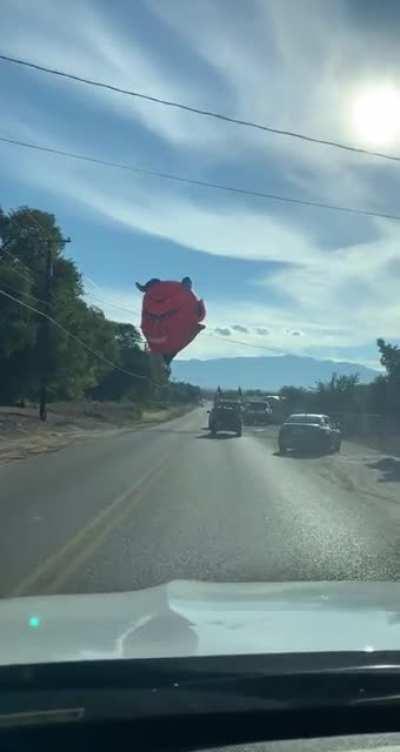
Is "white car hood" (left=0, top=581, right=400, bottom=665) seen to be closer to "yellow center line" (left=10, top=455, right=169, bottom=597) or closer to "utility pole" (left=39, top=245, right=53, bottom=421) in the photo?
"yellow center line" (left=10, top=455, right=169, bottom=597)

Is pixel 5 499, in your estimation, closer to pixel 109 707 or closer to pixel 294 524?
pixel 294 524

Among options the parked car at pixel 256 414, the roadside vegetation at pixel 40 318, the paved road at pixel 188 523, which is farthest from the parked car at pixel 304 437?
the parked car at pixel 256 414

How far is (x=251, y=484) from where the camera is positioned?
20328 millimetres

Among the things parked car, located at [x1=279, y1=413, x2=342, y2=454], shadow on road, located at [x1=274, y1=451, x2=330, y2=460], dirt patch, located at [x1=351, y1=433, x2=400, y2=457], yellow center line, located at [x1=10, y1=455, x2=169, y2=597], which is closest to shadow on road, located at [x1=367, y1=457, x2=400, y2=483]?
shadow on road, located at [x1=274, y1=451, x2=330, y2=460]

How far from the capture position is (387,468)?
27.0 meters

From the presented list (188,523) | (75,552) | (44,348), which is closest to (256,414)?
(44,348)

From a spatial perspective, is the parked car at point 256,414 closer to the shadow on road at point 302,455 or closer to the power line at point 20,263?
the power line at point 20,263

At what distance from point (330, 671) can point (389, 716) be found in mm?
277

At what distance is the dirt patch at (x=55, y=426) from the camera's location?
3366cm

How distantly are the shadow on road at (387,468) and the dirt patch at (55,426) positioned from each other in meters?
9.62

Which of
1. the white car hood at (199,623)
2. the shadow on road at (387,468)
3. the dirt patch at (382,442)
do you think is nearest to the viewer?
the white car hood at (199,623)

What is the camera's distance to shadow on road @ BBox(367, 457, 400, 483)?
23.3 meters

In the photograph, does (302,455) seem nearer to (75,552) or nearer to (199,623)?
(75,552)

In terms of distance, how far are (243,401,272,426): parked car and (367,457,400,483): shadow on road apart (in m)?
38.7
